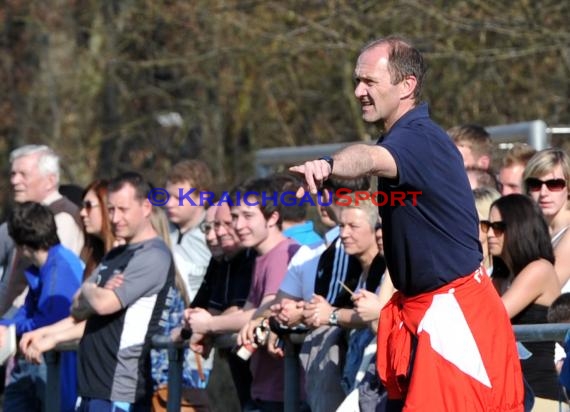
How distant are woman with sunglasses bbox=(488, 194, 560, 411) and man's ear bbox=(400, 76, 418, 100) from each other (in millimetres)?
1521

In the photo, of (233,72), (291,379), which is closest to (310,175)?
(291,379)

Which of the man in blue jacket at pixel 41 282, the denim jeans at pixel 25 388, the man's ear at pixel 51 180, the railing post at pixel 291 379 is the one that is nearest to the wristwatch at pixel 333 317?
the railing post at pixel 291 379

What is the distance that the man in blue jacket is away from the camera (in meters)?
8.42

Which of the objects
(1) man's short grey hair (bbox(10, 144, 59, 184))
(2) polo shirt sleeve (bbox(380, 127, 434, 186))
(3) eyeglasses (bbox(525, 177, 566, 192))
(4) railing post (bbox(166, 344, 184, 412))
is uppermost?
(2) polo shirt sleeve (bbox(380, 127, 434, 186))

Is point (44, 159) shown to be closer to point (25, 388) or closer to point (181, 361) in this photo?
point (25, 388)

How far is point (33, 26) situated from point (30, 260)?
11.3 metres

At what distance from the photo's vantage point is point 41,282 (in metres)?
8.53

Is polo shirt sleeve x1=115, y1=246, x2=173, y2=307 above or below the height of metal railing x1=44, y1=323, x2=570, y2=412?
above

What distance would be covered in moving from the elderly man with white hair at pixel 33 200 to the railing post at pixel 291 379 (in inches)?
118

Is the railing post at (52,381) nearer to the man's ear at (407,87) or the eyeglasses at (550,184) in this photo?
the eyeglasses at (550,184)

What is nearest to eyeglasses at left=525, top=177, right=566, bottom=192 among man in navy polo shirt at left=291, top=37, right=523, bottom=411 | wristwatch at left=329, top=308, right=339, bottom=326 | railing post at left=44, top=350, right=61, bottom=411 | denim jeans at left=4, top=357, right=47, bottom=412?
wristwatch at left=329, top=308, right=339, bottom=326

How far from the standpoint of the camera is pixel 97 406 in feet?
24.7

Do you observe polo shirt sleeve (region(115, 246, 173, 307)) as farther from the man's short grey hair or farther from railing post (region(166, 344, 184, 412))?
the man's short grey hair

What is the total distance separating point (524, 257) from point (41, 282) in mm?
3696
